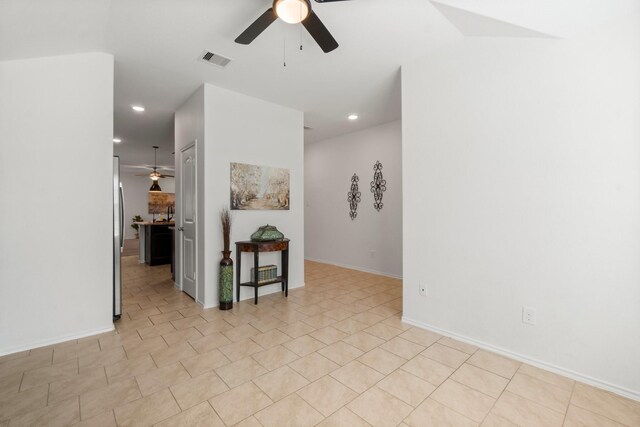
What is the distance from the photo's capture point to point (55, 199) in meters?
2.64

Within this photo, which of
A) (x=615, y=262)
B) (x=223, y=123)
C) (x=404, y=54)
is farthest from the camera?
(x=223, y=123)

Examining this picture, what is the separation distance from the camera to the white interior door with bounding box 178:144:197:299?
12.7ft

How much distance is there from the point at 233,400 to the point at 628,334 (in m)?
2.64

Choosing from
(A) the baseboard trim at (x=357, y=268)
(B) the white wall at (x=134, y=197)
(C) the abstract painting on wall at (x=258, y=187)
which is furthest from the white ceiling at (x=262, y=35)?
(B) the white wall at (x=134, y=197)

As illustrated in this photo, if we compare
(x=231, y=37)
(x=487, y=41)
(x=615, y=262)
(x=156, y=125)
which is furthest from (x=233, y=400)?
(x=156, y=125)

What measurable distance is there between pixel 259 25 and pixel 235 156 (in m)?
1.98

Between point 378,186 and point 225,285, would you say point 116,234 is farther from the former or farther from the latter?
point 378,186

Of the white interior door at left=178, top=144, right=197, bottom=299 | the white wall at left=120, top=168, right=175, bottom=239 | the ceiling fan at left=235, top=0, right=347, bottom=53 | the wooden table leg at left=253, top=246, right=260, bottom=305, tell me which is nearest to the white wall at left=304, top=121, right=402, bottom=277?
the wooden table leg at left=253, top=246, right=260, bottom=305

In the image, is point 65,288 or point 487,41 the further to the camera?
point 65,288

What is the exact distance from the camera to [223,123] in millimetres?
3680

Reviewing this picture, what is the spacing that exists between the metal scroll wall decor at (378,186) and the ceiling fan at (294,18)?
3.43m

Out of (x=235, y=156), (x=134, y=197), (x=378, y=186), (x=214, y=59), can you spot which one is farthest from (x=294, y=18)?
(x=134, y=197)

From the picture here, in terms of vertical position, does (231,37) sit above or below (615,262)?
above

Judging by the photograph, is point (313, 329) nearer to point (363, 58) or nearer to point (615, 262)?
point (615, 262)
